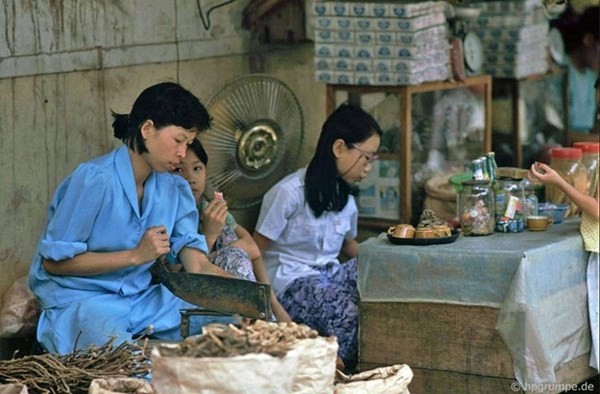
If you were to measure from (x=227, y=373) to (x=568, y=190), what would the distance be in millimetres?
2445

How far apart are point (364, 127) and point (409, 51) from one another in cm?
69

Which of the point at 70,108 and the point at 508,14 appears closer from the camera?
the point at 70,108

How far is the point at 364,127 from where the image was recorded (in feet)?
19.6

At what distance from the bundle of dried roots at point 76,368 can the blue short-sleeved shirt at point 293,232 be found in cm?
153

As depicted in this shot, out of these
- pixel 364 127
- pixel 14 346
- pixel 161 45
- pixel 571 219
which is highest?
pixel 161 45

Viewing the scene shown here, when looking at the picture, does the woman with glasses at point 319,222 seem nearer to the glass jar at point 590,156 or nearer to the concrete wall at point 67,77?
the concrete wall at point 67,77

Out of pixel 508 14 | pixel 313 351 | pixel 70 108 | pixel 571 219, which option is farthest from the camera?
pixel 508 14

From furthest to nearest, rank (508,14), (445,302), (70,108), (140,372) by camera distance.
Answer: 1. (508,14)
2. (70,108)
3. (445,302)
4. (140,372)

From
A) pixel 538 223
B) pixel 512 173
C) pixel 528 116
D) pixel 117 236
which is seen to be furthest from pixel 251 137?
pixel 528 116

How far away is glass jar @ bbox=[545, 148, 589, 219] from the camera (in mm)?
6160

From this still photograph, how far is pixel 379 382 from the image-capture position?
4230 millimetres

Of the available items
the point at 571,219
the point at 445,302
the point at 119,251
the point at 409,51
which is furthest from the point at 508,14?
the point at 119,251

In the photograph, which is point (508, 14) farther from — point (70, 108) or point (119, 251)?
point (119, 251)

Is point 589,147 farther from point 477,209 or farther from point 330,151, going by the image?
point 330,151
